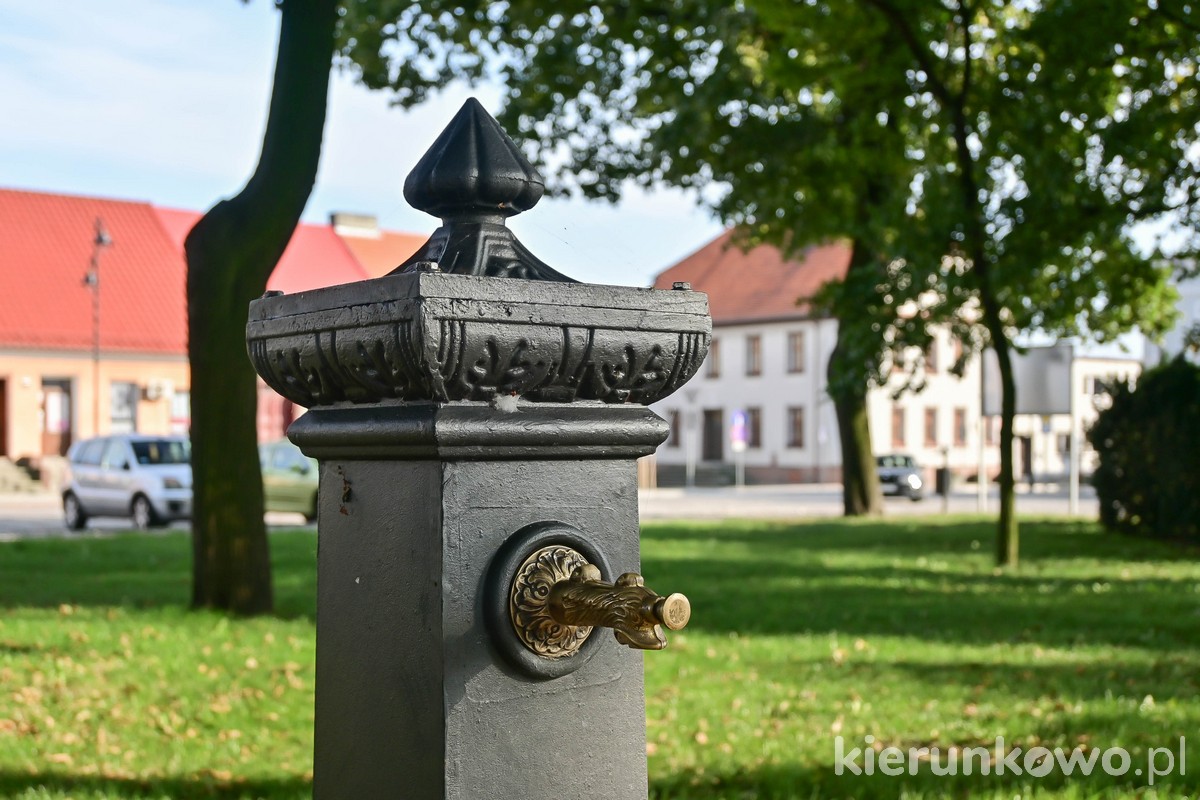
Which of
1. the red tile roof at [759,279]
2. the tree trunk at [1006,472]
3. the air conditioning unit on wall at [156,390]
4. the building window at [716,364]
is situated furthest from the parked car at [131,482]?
the building window at [716,364]

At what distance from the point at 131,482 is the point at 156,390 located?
20.0 meters

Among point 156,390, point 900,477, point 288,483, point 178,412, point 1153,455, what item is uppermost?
point 156,390

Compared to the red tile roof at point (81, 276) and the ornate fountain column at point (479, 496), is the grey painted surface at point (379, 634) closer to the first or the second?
the ornate fountain column at point (479, 496)

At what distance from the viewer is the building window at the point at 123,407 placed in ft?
138

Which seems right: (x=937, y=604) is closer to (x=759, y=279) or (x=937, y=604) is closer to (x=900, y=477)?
(x=900, y=477)

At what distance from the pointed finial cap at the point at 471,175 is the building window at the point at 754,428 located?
186ft

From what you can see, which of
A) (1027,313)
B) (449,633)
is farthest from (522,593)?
→ (1027,313)

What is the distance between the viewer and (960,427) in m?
61.1

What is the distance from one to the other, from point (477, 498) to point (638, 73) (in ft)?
65.1

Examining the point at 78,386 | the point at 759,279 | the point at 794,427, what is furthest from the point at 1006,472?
the point at 759,279

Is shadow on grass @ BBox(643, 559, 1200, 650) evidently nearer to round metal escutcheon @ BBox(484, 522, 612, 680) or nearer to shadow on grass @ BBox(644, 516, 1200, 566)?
shadow on grass @ BBox(644, 516, 1200, 566)

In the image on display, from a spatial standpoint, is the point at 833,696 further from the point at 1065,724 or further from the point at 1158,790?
the point at 1158,790

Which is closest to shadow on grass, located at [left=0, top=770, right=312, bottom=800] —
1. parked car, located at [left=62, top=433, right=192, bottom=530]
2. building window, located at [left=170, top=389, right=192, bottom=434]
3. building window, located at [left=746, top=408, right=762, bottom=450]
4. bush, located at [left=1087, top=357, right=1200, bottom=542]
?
bush, located at [left=1087, top=357, right=1200, bottom=542]

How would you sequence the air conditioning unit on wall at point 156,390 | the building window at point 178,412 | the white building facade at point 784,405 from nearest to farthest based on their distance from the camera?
1. the air conditioning unit on wall at point 156,390
2. the building window at point 178,412
3. the white building facade at point 784,405
